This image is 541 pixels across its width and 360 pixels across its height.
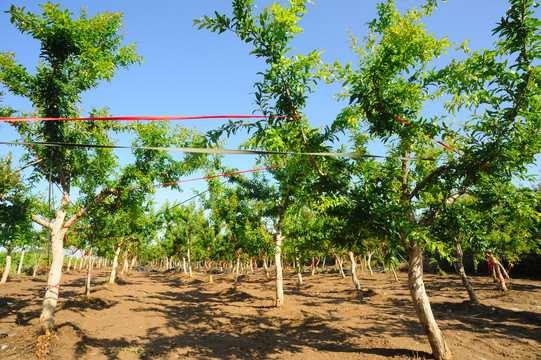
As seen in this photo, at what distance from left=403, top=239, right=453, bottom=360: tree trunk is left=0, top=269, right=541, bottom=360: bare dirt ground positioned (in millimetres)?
461

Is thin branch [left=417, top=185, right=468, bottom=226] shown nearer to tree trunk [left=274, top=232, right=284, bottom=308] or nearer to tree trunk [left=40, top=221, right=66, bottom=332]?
tree trunk [left=274, top=232, right=284, bottom=308]

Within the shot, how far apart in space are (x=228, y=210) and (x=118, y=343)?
8801 mm

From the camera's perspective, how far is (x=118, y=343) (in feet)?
25.8

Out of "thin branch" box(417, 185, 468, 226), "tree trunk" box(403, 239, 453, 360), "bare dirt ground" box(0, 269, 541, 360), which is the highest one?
"thin branch" box(417, 185, 468, 226)

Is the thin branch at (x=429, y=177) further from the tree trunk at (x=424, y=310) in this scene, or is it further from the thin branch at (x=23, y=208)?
the thin branch at (x=23, y=208)

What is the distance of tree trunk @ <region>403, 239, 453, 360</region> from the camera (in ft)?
18.6

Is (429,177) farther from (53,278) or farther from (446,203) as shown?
(53,278)

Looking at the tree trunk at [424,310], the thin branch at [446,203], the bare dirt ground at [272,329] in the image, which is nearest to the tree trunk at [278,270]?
the bare dirt ground at [272,329]

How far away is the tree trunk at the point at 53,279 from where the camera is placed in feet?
24.4

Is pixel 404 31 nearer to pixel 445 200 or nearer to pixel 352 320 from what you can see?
pixel 445 200

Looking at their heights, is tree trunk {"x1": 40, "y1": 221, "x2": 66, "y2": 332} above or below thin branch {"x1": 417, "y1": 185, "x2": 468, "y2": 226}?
below

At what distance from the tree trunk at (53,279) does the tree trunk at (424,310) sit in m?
9.35

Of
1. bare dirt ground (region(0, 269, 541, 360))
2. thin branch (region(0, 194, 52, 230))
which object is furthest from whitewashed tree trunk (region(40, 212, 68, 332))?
bare dirt ground (region(0, 269, 541, 360))

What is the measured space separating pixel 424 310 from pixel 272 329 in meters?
5.51
